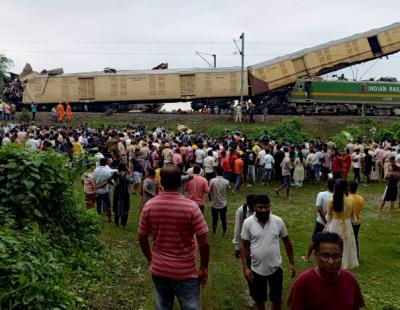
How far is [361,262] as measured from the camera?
8430mm

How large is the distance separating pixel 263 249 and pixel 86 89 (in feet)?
99.5

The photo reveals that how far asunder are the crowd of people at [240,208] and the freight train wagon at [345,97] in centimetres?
1625

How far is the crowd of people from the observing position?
13.3ft

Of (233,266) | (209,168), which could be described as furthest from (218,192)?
(209,168)

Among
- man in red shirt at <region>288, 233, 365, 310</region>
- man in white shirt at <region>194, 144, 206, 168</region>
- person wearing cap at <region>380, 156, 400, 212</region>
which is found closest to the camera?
man in red shirt at <region>288, 233, 365, 310</region>

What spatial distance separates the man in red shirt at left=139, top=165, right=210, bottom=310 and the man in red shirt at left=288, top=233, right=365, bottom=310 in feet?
3.47

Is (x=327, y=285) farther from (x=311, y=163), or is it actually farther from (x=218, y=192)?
(x=311, y=163)

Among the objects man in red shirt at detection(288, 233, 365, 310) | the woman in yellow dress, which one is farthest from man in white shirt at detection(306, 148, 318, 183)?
man in red shirt at detection(288, 233, 365, 310)

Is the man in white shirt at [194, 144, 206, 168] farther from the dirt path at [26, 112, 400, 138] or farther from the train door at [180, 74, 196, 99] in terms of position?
the train door at [180, 74, 196, 99]

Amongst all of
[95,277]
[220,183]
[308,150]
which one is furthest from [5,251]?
[308,150]

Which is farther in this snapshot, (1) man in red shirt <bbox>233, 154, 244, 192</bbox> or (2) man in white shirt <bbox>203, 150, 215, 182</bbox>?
(1) man in red shirt <bbox>233, 154, 244, 192</bbox>

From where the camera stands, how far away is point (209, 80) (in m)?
33.0

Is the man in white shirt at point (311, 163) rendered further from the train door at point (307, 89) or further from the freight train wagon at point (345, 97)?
the freight train wagon at point (345, 97)

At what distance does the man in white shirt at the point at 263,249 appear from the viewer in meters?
5.02
